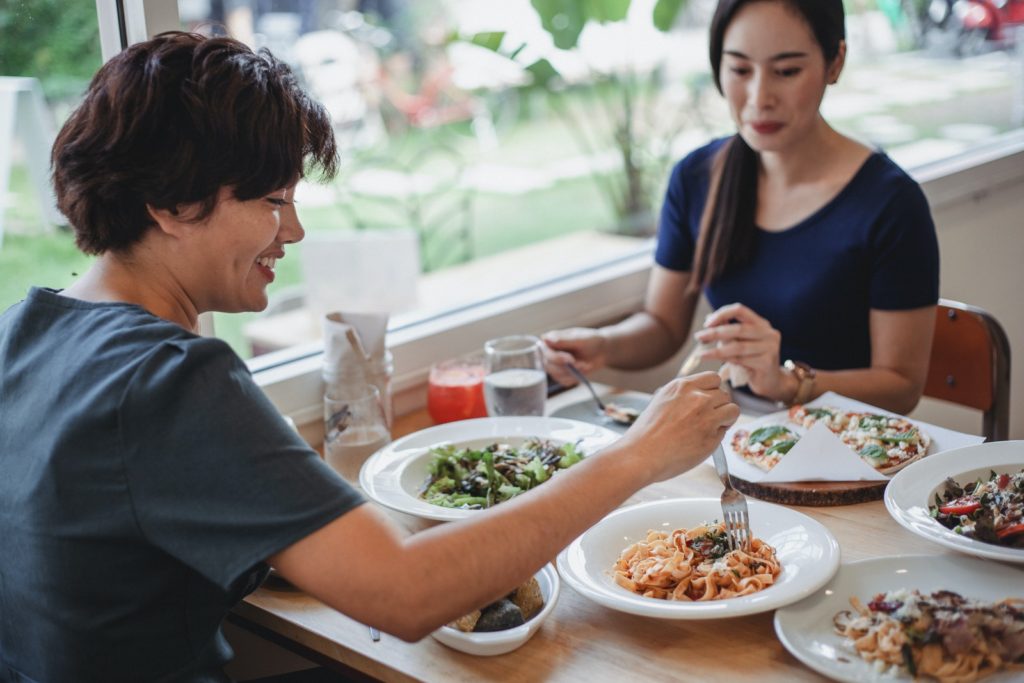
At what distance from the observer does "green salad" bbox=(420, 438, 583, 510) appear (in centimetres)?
150

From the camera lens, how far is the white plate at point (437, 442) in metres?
1.54

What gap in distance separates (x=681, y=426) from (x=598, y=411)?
59cm

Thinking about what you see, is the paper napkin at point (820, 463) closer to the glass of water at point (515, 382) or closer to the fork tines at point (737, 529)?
the fork tines at point (737, 529)

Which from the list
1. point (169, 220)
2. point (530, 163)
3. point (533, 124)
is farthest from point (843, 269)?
point (530, 163)

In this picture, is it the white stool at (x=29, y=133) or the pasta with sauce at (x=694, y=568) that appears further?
the white stool at (x=29, y=133)

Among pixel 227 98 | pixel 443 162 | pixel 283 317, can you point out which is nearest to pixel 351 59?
pixel 443 162

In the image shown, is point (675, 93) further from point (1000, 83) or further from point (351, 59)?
point (1000, 83)

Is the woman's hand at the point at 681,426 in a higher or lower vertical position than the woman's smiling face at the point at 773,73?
lower

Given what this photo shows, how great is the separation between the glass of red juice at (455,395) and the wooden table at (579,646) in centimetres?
58

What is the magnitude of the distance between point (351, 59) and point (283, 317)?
853 millimetres

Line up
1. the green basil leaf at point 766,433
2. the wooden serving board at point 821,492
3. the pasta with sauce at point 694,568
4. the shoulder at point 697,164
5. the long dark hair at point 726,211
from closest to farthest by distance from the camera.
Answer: the pasta with sauce at point 694,568 → the wooden serving board at point 821,492 → the green basil leaf at point 766,433 → the long dark hair at point 726,211 → the shoulder at point 697,164

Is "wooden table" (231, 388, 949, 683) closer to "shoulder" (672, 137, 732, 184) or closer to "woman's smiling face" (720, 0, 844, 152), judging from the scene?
"woman's smiling face" (720, 0, 844, 152)

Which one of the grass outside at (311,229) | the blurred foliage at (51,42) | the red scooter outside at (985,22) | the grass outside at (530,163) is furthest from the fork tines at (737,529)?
the red scooter outside at (985,22)

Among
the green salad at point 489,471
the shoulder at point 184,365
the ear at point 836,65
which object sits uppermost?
the ear at point 836,65
